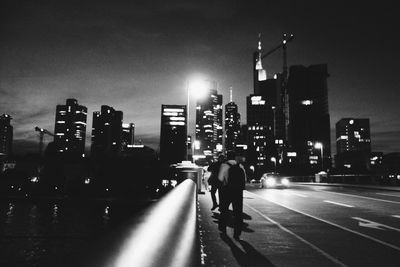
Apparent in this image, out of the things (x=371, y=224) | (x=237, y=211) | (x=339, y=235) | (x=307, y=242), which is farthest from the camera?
(x=371, y=224)

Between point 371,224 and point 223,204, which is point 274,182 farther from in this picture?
point 223,204

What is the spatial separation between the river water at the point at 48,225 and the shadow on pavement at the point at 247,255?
67.8 ft

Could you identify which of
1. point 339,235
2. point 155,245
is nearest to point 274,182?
point 339,235

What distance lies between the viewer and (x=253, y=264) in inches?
218

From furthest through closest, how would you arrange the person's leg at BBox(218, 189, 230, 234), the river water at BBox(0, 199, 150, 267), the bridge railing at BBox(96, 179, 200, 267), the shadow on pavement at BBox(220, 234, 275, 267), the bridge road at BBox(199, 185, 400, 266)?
the river water at BBox(0, 199, 150, 267)
the person's leg at BBox(218, 189, 230, 234)
the bridge road at BBox(199, 185, 400, 266)
the shadow on pavement at BBox(220, 234, 275, 267)
the bridge railing at BBox(96, 179, 200, 267)

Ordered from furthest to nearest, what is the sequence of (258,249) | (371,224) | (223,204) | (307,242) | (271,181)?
(271,181), (371,224), (223,204), (307,242), (258,249)

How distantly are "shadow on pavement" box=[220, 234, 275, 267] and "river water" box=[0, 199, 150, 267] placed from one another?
813 inches

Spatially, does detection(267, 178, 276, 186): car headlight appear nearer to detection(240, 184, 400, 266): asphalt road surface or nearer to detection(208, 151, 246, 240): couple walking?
detection(240, 184, 400, 266): asphalt road surface

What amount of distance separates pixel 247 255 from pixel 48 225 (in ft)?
178

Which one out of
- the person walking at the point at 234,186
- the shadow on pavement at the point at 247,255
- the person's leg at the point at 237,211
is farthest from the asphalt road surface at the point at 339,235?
the person walking at the point at 234,186

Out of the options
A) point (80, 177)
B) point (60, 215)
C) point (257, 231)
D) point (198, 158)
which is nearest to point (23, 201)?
point (60, 215)

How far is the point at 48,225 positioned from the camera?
52344mm

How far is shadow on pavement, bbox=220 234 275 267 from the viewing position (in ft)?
18.4

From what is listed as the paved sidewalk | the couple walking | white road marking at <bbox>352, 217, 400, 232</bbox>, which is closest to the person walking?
the couple walking
